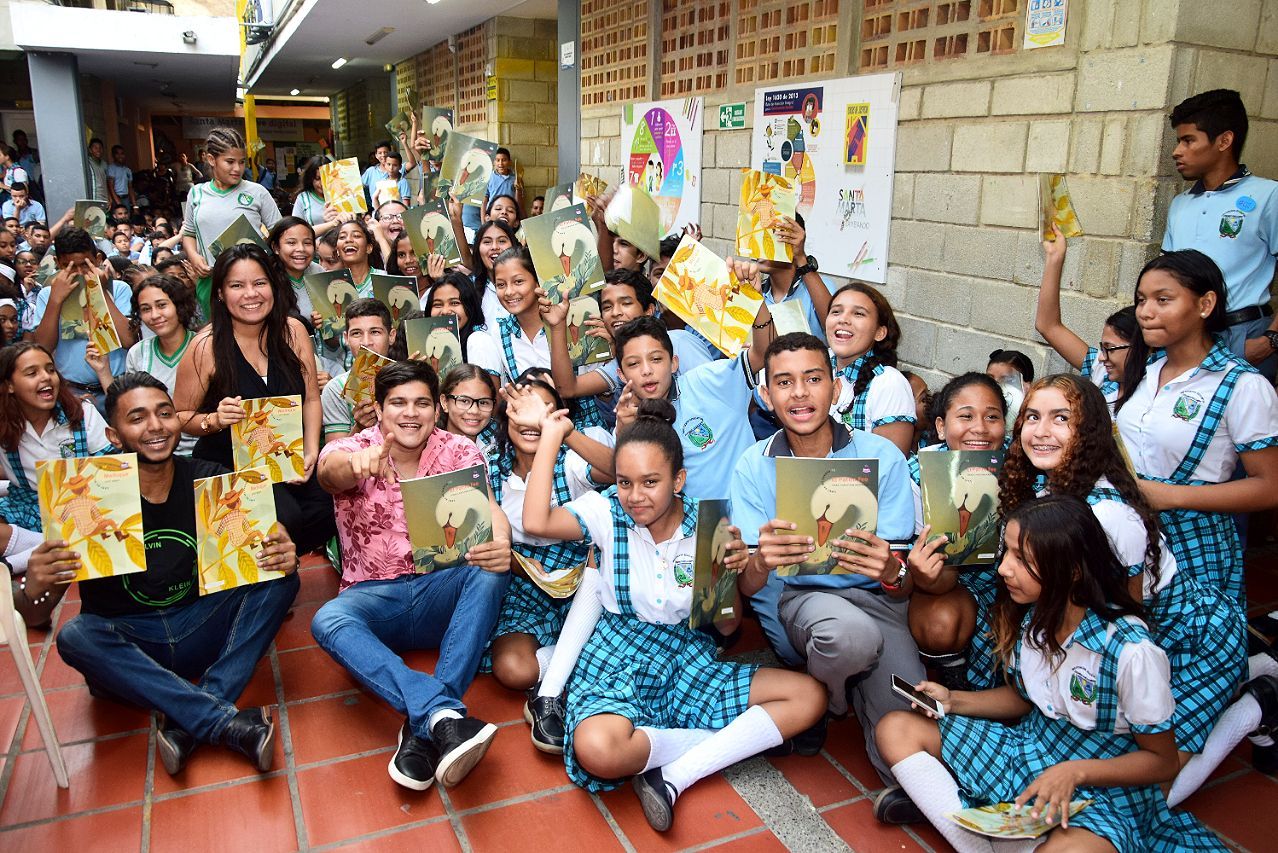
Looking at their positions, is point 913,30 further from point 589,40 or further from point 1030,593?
point 589,40

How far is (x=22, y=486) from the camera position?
343cm

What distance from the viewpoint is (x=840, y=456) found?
8.50ft

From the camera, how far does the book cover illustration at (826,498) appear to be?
7.41ft

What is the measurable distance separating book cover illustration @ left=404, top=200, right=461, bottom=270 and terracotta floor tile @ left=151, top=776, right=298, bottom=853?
300cm

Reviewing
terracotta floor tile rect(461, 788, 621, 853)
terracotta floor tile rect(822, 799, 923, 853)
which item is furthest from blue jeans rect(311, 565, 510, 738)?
terracotta floor tile rect(822, 799, 923, 853)

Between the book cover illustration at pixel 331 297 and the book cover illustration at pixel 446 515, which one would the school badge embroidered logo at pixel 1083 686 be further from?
the book cover illustration at pixel 331 297

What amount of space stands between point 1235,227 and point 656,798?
2760 mm

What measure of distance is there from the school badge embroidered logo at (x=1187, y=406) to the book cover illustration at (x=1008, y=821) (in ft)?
3.83

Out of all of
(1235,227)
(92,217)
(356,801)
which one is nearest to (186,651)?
(356,801)

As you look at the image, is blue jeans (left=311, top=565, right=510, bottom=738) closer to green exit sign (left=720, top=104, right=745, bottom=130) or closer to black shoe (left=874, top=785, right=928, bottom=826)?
black shoe (left=874, top=785, right=928, bottom=826)

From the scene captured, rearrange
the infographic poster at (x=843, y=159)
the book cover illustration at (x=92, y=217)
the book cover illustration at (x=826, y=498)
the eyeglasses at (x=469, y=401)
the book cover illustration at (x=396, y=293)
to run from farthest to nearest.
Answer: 1. the book cover illustration at (x=92, y=217)
2. the infographic poster at (x=843, y=159)
3. the book cover illustration at (x=396, y=293)
4. the eyeglasses at (x=469, y=401)
5. the book cover illustration at (x=826, y=498)

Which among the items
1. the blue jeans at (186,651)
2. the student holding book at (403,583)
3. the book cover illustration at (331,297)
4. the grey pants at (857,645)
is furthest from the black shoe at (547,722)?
the book cover illustration at (331,297)

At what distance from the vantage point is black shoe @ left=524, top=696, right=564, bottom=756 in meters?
2.48

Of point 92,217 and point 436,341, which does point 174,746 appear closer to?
point 436,341
